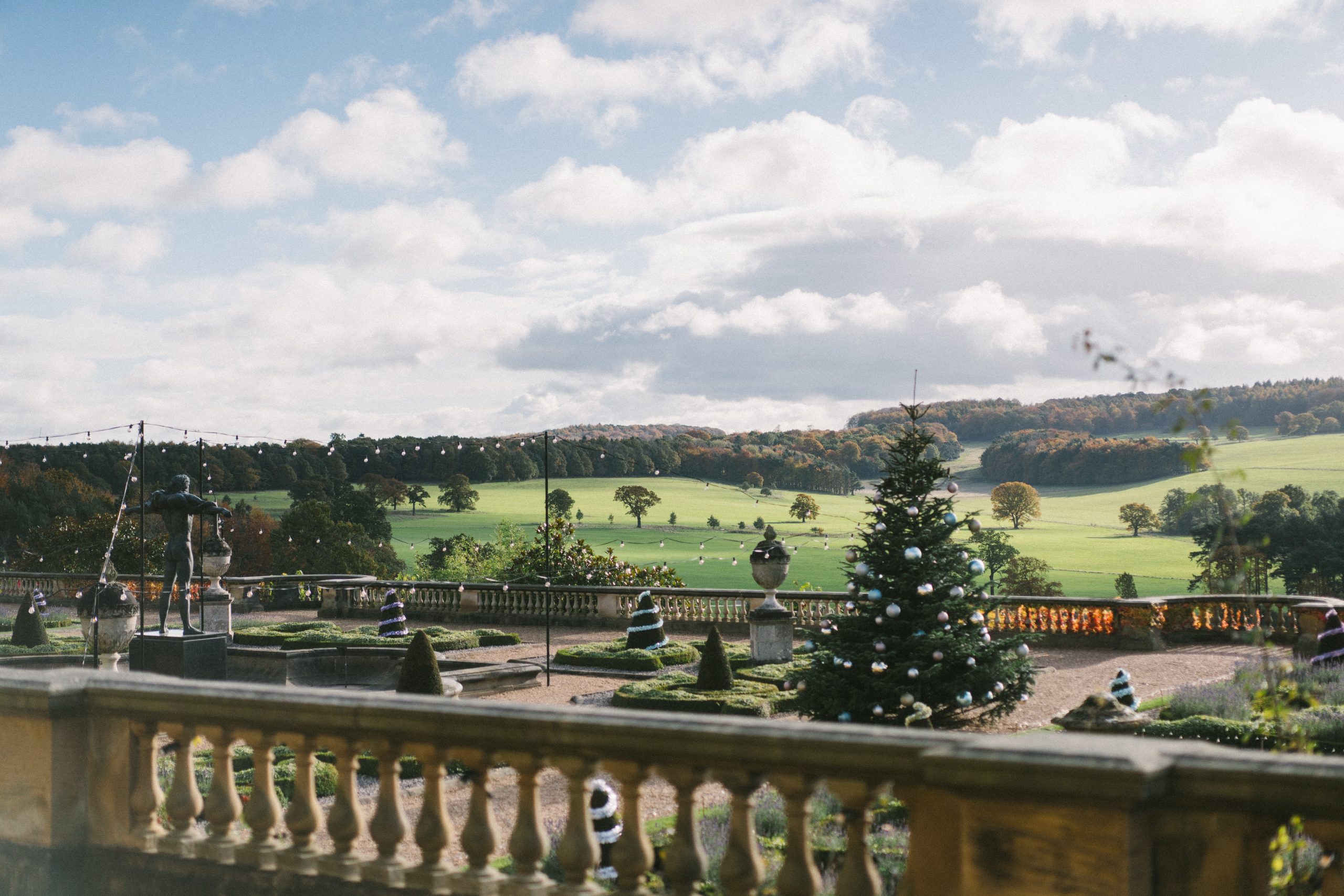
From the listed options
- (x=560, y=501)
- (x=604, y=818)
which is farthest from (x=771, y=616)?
(x=560, y=501)

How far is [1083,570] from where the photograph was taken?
50.8m

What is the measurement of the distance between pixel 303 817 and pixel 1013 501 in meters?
48.7

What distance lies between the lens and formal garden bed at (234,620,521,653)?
70.2 ft

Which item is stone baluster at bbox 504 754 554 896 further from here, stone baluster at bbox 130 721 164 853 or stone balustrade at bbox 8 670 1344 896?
stone baluster at bbox 130 721 164 853

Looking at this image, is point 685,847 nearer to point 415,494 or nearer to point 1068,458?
point 1068,458

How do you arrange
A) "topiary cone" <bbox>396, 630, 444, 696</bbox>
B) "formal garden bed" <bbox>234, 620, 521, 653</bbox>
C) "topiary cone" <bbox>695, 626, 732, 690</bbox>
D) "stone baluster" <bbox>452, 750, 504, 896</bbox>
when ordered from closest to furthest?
"stone baluster" <bbox>452, 750, 504, 896</bbox>
"topiary cone" <bbox>396, 630, 444, 696</bbox>
"topiary cone" <bbox>695, 626, 732, 690</bbox>
"formal garden bed" <bbox>234, 620, 521, 653</bbox>

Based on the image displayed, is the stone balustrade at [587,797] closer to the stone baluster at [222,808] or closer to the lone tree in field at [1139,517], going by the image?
the stone baluster at [222,808]

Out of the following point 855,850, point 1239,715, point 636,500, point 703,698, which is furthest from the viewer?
point 636,500

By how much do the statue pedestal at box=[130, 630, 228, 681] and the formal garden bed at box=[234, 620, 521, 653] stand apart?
13.7 feet

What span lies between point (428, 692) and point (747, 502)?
49704 mm

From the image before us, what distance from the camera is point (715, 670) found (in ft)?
52.7

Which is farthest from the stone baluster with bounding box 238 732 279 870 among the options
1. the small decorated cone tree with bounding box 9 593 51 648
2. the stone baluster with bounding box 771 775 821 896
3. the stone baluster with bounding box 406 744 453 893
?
the small decorated cone tree with bounding box 9 593 51 648

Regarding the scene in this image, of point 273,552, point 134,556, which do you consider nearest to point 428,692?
point 134,556

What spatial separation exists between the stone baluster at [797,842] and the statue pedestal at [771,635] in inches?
633
